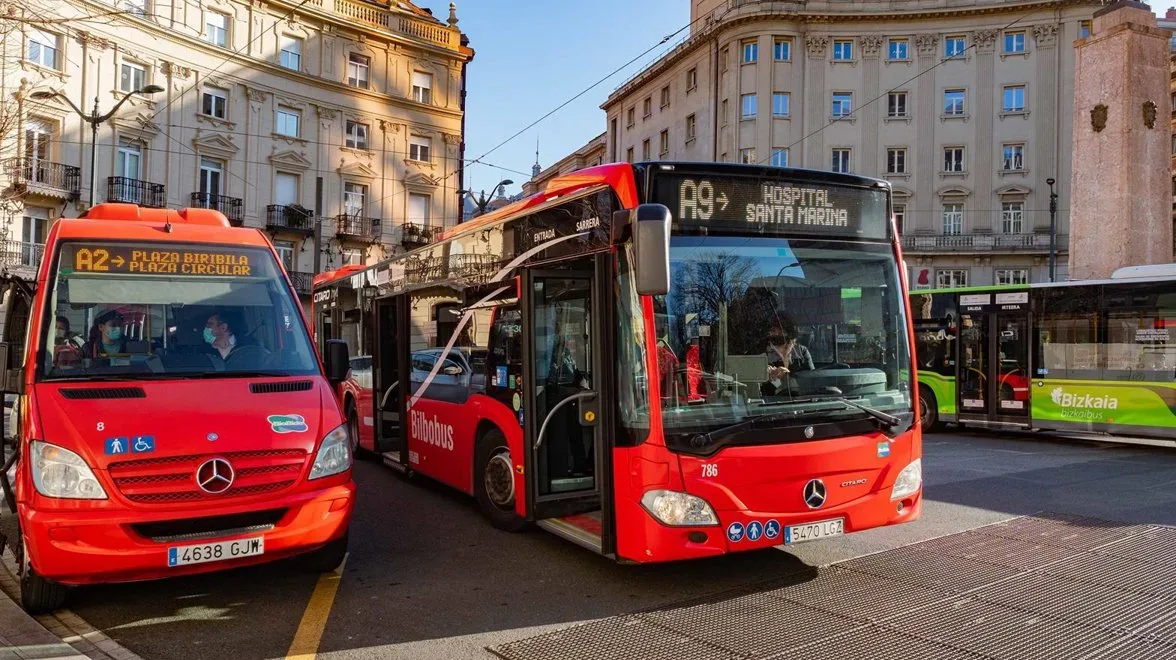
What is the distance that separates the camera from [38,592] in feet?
17.3

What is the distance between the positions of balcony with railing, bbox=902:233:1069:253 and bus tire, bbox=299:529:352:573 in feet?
138

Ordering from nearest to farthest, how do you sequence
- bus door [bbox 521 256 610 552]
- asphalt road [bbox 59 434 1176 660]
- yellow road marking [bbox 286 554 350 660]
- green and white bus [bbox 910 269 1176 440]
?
yellow road marking [bbox 286 554 350 660] < asphalt road [bbox 59 434 1176 660] < bus door [bbox 521 256 610 552] < green and white bus [bbox 910 269 1176 440]

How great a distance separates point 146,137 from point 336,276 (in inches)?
1040

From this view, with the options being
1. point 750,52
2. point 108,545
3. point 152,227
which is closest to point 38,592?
point 108,545

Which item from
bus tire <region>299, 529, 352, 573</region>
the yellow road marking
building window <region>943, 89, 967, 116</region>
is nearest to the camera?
the yellow road marking

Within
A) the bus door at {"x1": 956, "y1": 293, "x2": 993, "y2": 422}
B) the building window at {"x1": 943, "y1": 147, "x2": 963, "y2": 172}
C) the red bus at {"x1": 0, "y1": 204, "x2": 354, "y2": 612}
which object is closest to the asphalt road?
the red bus at {"x1": 0, "y1": 204, "x2": 354, "y2": 612}

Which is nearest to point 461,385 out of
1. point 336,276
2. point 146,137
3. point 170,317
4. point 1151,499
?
point 170,317

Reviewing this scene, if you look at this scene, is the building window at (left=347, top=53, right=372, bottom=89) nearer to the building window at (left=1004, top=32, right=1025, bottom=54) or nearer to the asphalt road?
the building window at (left=1004, top=32, right=1025, bottom=54)

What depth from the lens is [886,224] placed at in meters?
6.48

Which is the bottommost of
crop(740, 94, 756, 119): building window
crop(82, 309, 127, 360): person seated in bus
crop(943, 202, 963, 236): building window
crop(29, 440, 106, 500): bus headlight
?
crop(29, 440, 106, 500): bus headlight

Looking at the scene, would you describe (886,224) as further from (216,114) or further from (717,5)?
(717,5)

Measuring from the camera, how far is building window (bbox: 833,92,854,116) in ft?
150

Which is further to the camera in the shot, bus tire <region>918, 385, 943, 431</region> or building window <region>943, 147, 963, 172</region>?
building window <region>943, 147, 963, 172</region>

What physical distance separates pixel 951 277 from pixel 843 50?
42.3 feet
